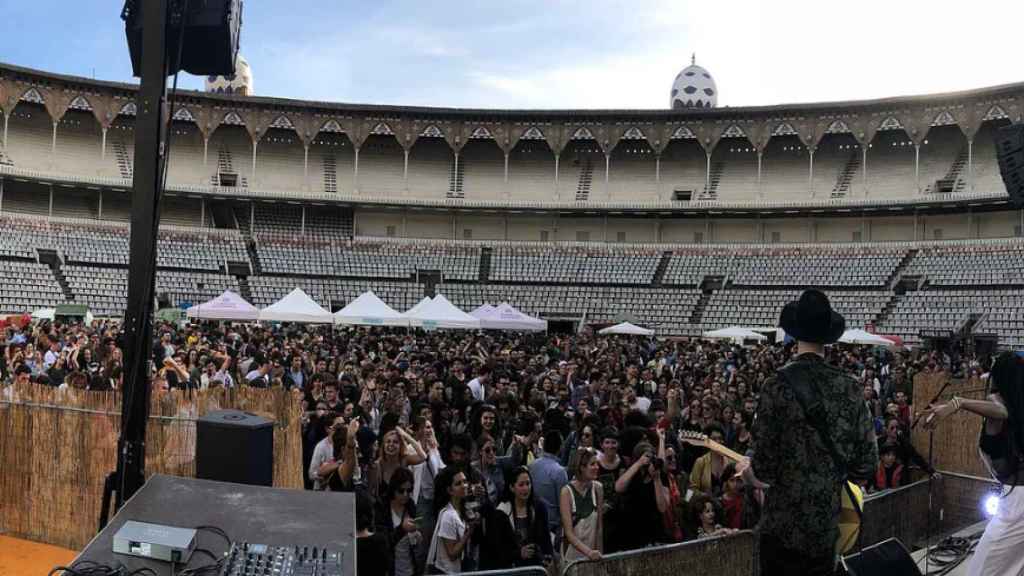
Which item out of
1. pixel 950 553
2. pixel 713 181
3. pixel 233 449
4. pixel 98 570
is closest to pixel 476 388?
pixel 950 553

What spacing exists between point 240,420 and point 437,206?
4723 centimetres

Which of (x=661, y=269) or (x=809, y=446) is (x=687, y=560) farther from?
(x=661, y=269)

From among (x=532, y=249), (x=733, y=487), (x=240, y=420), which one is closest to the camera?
(x=240, y=420)

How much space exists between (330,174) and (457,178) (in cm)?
855

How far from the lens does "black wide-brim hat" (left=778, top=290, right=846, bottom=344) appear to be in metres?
4.36

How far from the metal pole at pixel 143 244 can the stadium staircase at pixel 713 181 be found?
1961 inches

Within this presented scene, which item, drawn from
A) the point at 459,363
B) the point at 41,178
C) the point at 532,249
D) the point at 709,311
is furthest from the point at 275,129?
the point at 459,363

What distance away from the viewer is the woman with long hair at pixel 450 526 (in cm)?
597

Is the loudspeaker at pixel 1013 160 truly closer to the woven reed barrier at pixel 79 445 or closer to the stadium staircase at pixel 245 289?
the woven reed barrier at pixel 79 445

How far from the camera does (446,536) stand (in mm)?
5965

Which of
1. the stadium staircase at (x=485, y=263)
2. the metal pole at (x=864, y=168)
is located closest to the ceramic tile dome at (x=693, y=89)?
the metal pole at (x=864, y=168)

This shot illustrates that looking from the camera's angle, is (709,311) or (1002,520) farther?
(709,311)

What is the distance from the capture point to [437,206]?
51500 mm

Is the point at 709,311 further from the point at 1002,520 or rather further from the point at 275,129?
the point at 1002,520
